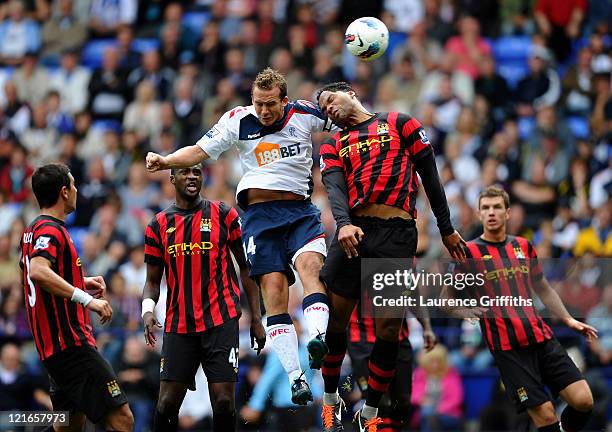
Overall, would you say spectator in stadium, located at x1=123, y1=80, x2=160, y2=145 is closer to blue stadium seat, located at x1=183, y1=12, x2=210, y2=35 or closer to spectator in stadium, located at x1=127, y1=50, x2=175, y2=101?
spectator in stadium, located at x1=127, y1=50, x2=175, y2=101

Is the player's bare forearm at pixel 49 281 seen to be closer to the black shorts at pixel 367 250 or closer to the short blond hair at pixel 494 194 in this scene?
the black shorts at pixel 367 250

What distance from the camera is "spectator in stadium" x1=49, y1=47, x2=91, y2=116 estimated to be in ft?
67.2

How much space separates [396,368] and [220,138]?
3.03 meters

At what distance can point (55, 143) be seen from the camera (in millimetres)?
19766

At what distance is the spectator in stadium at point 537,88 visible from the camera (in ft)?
59.8

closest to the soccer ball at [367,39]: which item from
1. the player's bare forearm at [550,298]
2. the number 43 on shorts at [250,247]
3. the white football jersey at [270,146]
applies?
the white football jersey at [270,146]

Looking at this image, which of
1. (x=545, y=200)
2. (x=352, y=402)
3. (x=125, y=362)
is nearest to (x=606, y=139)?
(x=545, y=200)

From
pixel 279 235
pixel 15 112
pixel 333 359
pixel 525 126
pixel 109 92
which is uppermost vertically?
pixel 109 92

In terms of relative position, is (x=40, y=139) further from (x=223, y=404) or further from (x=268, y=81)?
(x=223, y=404)

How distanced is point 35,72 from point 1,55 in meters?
1.28

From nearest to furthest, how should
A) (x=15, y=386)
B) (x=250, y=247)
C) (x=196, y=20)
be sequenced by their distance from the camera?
(x=250, y=247) → (x=15, y=386) → (x=196, y=20)

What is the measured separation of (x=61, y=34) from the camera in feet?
72.6

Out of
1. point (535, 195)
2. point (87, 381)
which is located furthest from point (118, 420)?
point (535, 195)

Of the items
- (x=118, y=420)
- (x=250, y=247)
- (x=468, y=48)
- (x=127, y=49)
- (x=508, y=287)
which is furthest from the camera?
(x=127, y=49)
